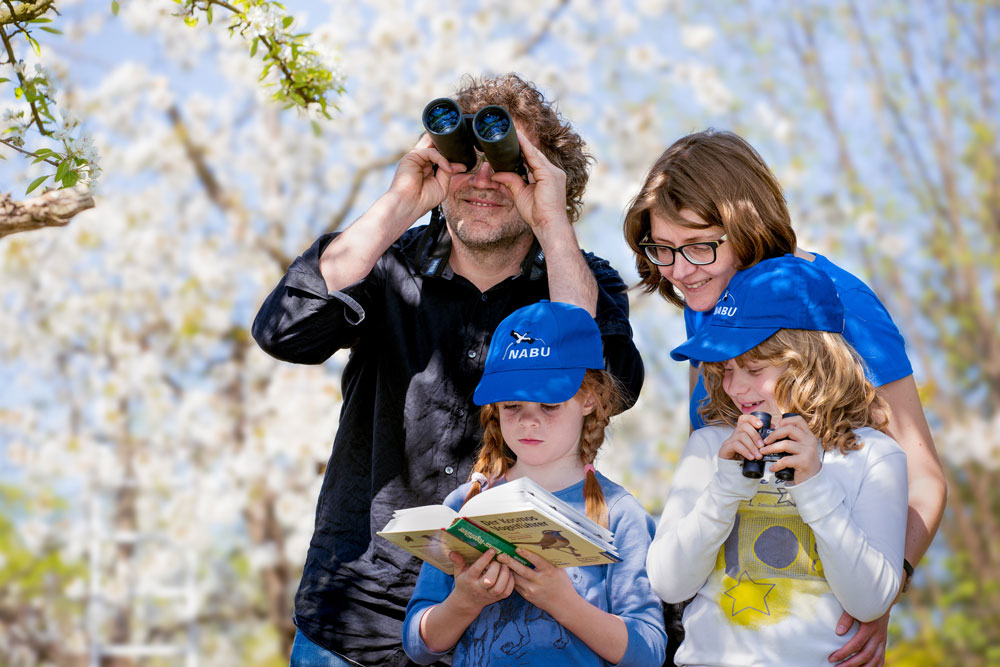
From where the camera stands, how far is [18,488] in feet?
31.4

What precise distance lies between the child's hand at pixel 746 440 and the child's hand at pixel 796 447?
2 cm

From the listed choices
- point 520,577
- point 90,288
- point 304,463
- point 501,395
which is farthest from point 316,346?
point 90,288

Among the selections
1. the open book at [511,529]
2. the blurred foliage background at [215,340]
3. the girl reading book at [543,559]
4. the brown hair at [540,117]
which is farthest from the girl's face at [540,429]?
the blurred foliage background at [215,340]

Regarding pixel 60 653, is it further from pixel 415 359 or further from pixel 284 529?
pixel 415 359

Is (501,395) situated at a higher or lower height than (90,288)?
lower

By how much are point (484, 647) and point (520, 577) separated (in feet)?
0.66

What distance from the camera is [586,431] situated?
2.26m

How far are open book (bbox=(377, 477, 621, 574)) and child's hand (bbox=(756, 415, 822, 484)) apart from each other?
349mm

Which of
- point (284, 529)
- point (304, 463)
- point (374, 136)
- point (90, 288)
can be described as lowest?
point (284, 529)

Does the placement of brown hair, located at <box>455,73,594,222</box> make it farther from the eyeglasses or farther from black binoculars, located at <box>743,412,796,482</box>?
black binoculars, located at <box>743,412,796,482</box>

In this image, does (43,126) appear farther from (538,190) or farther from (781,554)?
(781,554)

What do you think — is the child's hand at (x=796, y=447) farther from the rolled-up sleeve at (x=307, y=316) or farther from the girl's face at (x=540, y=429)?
the rolled-up sleeve at (x=307, y=316)

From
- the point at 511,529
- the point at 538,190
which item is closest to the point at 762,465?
the point at 511,529

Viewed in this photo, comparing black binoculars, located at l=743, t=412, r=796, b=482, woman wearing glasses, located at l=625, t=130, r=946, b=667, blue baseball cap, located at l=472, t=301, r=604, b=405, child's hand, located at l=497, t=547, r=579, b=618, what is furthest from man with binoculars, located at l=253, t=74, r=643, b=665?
black binoculars, located at l=743, t=412, r=796, b=482
